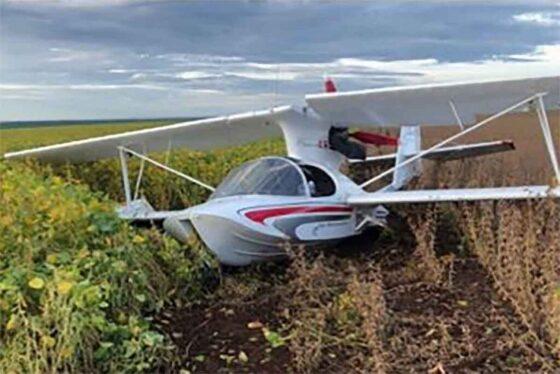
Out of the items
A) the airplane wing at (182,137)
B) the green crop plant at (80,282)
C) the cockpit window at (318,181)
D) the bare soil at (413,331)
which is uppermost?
the airplane wing at (182,137)

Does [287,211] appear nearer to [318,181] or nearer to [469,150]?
[318,181]

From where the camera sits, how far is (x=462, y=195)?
25.1ft

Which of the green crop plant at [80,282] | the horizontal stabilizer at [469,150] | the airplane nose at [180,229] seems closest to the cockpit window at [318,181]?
the airplane nose at [180,229]

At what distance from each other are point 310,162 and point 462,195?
5.47 feet

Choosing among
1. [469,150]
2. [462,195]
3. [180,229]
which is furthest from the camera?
[469,150]

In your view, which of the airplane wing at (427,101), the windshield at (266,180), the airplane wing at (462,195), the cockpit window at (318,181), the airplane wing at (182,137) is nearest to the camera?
the airplane wing at (462,195)

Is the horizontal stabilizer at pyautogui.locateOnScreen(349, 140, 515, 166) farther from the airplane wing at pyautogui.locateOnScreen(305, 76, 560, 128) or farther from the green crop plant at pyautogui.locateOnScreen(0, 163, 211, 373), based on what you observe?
the green crop plant at pyautogui.locateOnScreen(0, 163, 211, 373)

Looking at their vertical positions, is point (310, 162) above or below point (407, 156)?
above

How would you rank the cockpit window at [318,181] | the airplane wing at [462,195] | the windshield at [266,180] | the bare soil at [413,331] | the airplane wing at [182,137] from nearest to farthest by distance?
the bare soil at [413,331] → the airplane wing at [462,195] → the windshield at [266,180] → the cockpit window at [318,181] → the airplane wing at [182,137]

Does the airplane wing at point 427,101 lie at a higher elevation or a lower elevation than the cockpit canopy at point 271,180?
higher

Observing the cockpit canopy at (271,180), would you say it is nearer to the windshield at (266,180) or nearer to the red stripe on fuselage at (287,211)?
the windshield at (266,180)

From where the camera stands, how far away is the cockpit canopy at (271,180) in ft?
25.4

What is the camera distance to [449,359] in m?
4.70

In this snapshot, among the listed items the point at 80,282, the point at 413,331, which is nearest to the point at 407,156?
the point at 413,331
